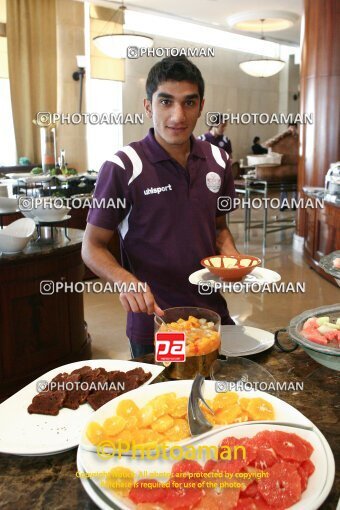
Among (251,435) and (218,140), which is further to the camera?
(218,140)

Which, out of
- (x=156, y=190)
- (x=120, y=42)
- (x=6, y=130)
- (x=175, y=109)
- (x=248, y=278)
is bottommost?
(x=248, y=278)

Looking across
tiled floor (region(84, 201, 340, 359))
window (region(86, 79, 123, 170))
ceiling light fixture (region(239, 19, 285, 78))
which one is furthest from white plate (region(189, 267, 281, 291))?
ceiling light fixture (region(239, 19, 285, 78))

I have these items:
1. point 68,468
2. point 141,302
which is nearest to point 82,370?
point 141,302

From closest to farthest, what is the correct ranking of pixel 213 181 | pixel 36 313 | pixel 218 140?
pixel 213 181
pixel 36 313
pixel 218 140

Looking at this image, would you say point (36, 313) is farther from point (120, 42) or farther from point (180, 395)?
point (120, 42)

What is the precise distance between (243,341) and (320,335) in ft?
0.95

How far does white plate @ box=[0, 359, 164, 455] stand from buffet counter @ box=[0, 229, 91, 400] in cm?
167

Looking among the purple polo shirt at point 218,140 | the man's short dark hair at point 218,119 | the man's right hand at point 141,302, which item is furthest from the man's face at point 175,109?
the purple polo shirt at point 218,140

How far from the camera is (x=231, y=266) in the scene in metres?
1.50

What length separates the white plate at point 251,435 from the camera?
77cm

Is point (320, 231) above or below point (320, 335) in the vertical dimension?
below

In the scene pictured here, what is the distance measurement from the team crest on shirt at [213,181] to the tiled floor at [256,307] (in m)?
1.89

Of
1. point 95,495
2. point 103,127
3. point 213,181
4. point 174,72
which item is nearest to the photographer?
point 95,495

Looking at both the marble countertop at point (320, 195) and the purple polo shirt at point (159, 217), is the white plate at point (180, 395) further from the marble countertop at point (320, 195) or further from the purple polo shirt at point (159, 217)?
the marble countertop at point (320, 195)
